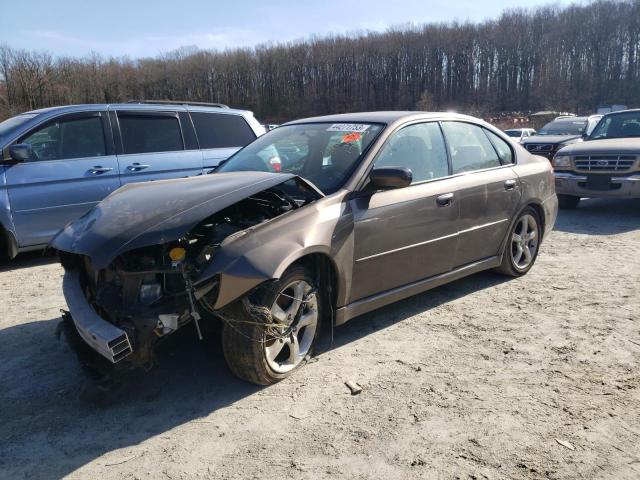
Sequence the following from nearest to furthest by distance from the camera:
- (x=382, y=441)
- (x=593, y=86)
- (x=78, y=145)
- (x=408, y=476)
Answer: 1. (x=408, y=476)
2. (x=382, y=441)
3. (x=78, y=145)
4. (x=593, y=86)

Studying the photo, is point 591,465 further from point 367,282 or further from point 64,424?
point 64,424

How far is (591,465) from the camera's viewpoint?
8.25 ft

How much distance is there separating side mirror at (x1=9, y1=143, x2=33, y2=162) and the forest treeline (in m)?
51.3

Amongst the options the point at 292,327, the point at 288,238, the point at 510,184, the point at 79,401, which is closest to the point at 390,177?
the point at 288,238

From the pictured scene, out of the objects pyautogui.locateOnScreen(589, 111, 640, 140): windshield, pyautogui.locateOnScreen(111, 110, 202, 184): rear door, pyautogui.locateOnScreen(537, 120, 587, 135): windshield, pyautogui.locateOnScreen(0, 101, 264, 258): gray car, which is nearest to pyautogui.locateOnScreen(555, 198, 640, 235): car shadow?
pyautogui.locateOnScreen(589, 111, 640, 140): windshield

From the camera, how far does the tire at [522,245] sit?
5.24 meters

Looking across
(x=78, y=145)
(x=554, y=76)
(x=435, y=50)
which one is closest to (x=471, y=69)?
(x=435, y=50)

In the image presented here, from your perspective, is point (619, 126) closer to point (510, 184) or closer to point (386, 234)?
point (510, 184)

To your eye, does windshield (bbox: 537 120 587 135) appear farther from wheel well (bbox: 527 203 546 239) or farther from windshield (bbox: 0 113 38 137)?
windshield (bbox: 0 113 38 137)

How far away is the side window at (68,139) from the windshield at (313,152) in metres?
2.78

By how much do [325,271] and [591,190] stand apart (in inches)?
285

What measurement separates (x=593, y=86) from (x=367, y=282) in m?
65.5

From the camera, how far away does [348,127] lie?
169 inches

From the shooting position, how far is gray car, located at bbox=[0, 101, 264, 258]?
234 inches
